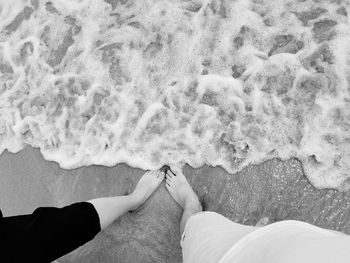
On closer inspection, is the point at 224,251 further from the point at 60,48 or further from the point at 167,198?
the point at 60,48

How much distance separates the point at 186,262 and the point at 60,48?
150 centimetres

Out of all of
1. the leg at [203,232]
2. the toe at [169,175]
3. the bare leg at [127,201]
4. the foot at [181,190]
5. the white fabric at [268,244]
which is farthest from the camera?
the toe at [169,175]

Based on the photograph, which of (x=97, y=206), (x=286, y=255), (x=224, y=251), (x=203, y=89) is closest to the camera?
(x=286, y=255)

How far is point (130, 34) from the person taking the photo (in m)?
2.23

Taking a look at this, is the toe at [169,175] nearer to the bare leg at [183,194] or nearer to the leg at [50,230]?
the bare leg at [183,194]

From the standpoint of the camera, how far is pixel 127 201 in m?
1.92

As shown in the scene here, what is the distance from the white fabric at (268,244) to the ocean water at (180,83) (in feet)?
2.03

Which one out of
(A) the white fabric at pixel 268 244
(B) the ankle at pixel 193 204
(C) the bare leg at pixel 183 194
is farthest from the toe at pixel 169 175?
(A) the white fabric at pixel 268 244

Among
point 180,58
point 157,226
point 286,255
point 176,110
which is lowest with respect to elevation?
point 157,226

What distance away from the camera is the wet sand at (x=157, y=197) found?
1796mm

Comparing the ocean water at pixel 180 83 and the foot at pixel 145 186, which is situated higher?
the ocean water at pixel 180 83

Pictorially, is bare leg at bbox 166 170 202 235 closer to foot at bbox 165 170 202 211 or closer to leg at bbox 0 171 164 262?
foot at bbox 165 170 202 211

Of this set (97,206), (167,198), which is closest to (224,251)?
(97,206)

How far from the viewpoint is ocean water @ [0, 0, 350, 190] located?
1874 mm
